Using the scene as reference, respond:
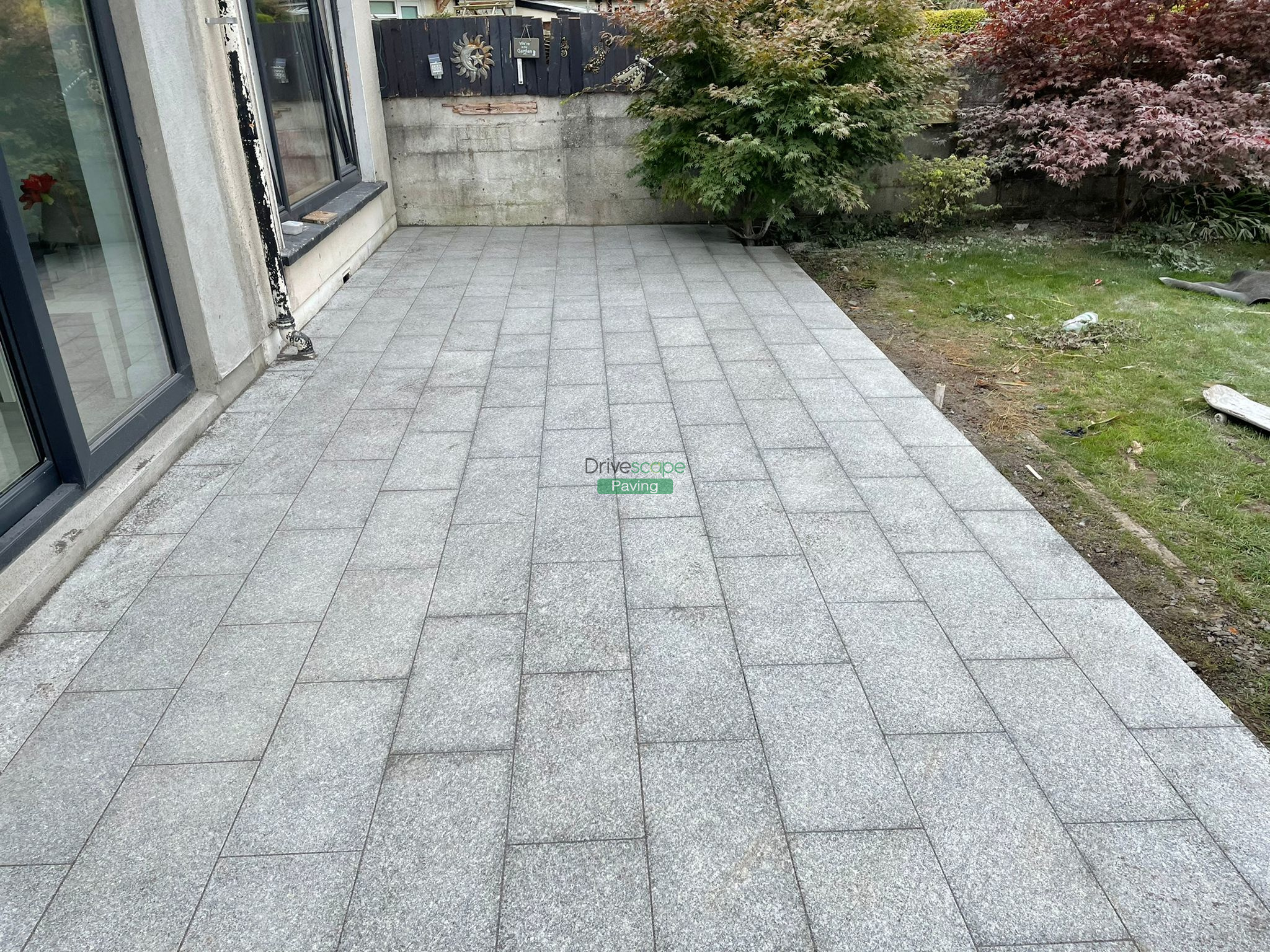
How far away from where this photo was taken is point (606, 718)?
2.50 metres

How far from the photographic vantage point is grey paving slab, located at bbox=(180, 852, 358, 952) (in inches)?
73.4

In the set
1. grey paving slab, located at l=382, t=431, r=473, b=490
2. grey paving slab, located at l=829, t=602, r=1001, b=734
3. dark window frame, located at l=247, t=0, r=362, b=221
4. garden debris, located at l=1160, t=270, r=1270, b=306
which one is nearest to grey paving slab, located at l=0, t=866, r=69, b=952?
grey paving slab, located at l=382, t=431, r=473, b=490

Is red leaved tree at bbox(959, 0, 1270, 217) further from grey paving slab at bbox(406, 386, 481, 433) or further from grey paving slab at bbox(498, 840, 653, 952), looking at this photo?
grey paving slab at bbox(498, 840, 653, 952)

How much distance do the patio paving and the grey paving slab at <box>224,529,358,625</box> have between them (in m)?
0.01

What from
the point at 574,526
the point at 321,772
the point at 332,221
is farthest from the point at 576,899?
the point at 332,221

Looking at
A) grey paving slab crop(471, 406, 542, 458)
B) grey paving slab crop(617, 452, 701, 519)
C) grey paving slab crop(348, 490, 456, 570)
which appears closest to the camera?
grey paving slab crop(348, 490, 456, 570)

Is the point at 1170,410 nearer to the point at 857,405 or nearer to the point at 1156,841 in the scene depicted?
the point at 857,405

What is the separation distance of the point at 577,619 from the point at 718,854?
104cm

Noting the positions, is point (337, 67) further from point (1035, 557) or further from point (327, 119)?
point (1035, 557)

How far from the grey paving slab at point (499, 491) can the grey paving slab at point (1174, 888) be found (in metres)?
2.31

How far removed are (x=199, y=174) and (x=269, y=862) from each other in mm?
3678

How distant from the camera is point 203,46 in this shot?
4441 mm

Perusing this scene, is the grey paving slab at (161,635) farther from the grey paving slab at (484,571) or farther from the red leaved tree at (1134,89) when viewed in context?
the red leaved tree at (1134,89)

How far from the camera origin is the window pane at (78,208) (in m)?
3.32
